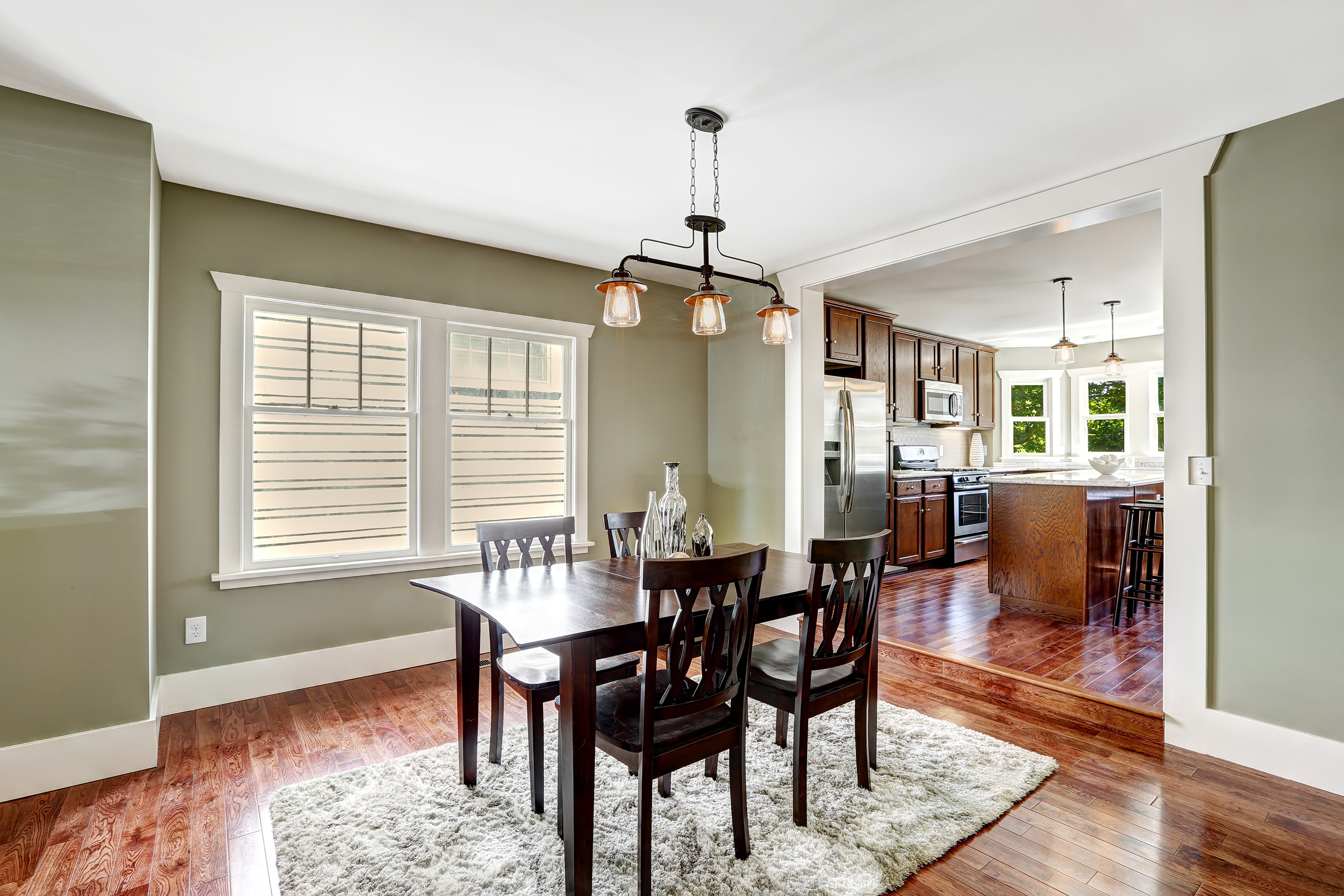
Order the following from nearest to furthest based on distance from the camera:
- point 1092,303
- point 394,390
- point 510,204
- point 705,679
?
point 705,679 < point 510,204 < point 394,390 < point 1092,303

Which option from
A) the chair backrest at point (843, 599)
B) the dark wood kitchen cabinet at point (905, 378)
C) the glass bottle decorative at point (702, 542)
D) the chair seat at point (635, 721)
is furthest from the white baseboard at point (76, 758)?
the dark wood kitchen cabinet at point (905, 378)

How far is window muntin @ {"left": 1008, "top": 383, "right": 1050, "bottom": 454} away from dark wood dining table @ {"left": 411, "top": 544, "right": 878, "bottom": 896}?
20.9ft

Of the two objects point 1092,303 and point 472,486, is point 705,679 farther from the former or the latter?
point 1092,303

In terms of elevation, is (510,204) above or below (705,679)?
above

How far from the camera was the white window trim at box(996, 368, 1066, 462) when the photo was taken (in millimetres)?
7742

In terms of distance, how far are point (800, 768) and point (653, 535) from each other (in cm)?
94

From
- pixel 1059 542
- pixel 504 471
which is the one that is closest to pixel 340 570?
pixel 504 471

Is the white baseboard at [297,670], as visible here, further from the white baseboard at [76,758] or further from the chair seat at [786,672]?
the chair seat at [786,672]

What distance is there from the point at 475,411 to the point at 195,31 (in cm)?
229

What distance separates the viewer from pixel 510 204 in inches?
132

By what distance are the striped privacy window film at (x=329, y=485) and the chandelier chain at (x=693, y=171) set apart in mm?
2031

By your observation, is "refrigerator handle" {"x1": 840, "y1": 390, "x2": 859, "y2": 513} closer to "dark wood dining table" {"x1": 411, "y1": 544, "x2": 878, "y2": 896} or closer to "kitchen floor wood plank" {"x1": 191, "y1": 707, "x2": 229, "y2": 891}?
"dark wood dining table" {"x1": 411, "y1": 544, "x2": 878, "y2": 896}

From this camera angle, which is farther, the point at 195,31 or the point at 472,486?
the point at 472,486

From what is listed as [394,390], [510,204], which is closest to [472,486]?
[394,390]
